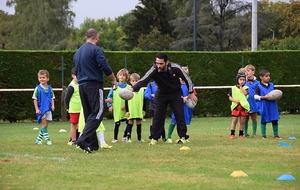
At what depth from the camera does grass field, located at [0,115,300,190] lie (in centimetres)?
948

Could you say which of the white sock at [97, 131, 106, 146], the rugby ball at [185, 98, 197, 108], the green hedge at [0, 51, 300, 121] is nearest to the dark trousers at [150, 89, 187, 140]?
the rugby ball at [185, 98, 197, 108]

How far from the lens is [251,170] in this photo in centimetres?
1071

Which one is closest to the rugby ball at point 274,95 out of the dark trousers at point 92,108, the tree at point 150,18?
the dark trousers at point 92,108

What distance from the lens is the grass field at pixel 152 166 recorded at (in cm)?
948

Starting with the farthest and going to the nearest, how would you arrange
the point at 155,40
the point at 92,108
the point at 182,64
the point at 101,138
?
the point at 155,40 → the point at 182,64 → the point at 101,138 → the point at 92,108

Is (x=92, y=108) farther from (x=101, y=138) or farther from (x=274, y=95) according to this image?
(x=274, y=95)

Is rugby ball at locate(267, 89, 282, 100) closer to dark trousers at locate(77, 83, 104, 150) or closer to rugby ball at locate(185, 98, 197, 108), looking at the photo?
rugby ball at locate(185, 98, 197, 108)

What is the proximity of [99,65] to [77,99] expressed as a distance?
249 centimetres

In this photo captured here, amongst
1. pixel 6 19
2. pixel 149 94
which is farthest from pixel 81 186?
pixel 6 19

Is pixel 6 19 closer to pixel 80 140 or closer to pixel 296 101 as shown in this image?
pixel 296 101

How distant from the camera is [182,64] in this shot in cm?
3014

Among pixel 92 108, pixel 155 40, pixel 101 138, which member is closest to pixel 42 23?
pixel 155 40

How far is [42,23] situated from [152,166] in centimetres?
7525

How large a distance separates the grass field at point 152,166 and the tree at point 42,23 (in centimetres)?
6997
